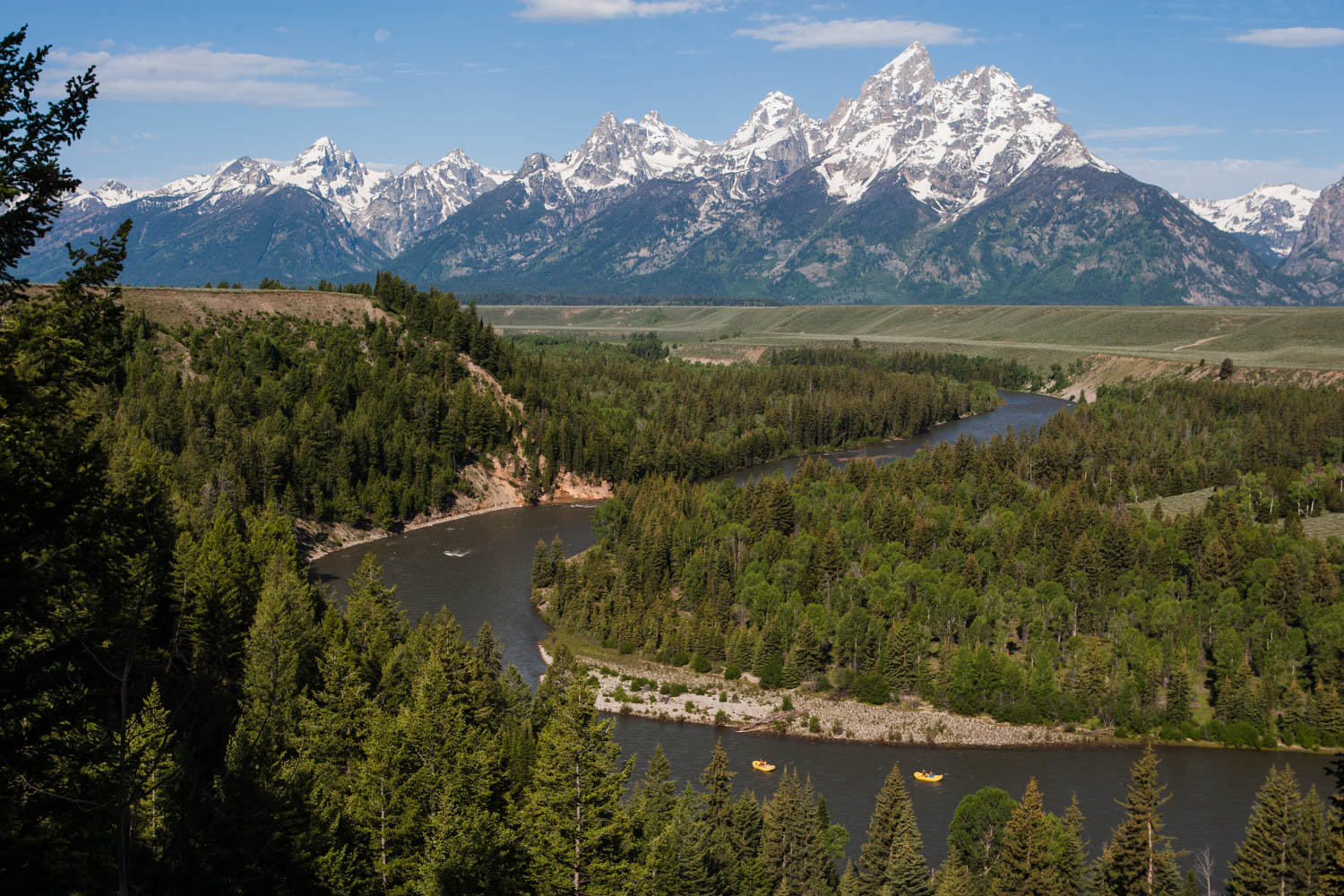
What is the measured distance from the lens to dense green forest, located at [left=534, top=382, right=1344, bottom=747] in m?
71.3

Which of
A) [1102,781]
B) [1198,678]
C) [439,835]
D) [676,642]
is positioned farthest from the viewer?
[676,642]

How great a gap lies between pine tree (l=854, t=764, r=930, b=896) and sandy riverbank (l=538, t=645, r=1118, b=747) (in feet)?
70.5

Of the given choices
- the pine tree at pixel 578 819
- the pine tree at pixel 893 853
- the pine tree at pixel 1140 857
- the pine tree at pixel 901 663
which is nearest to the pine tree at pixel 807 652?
the pine tree at pixel 901 663

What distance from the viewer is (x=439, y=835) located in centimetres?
3142

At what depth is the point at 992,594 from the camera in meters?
86.2

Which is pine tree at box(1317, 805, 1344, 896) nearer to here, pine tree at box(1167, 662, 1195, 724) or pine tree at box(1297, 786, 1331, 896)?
pine tree at box(1297, 786, 1331, 896)

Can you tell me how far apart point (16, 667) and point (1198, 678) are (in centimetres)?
7812

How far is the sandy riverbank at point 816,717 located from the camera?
222ft

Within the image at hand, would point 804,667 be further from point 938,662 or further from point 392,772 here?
point 392,772

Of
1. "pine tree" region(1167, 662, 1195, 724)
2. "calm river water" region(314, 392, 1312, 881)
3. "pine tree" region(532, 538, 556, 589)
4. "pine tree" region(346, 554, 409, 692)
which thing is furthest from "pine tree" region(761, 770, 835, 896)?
"pine tree" region(532, 538, 556, 589)

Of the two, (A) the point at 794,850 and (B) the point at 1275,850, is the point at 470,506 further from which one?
(B) the point at 1275,850

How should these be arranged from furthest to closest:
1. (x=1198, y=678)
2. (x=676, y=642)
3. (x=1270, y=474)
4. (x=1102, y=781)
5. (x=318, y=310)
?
(x=318, y=310) → (x=1270, y=474) → (x=676, y=642) → (x=1198, y=678) → (x=1102, y=781)

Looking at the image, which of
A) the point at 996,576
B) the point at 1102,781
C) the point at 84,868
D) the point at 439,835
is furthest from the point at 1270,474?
the point at 84,868

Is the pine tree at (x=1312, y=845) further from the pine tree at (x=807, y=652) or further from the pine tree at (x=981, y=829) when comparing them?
the pine tree at (x=807, y=652)
